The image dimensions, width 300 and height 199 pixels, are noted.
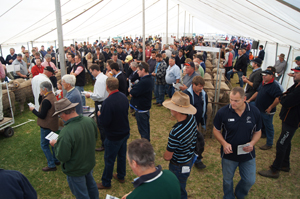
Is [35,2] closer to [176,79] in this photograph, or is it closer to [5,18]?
[5,18]

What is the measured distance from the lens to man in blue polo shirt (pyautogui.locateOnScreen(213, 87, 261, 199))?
2643 millimetres

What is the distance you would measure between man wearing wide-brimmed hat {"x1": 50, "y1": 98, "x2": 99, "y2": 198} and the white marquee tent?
2.80 m

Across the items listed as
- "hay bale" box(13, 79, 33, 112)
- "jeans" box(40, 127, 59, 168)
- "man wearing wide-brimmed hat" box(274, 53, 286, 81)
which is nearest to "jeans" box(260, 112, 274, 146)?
"jeans" box(40, 127, 59, 168)

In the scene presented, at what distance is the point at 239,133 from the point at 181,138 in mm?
873

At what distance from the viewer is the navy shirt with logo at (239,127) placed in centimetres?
265

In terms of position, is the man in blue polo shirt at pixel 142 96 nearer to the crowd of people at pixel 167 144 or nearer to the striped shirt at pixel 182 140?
the crowd of people at pixel 167 144

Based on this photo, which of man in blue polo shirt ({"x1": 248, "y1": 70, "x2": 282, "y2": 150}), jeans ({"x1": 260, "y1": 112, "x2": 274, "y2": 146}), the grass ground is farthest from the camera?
jeans ({"x1": 260, "y1": 112, "x2": 274, "y2": 146})

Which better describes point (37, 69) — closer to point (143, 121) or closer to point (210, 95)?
point (143, 121)

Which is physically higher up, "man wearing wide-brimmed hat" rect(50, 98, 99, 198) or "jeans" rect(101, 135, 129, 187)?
"man wearing wide-brimmed hat" rect(50, 98, 99, 198)

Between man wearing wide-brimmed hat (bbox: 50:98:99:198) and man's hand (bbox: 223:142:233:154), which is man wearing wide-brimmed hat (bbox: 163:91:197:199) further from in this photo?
man wearing wide-brimmed hat (bbox: 50:98:99:198)

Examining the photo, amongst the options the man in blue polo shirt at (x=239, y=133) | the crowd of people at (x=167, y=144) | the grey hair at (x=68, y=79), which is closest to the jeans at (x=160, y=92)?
the crowd of people at (x=167, y=144)

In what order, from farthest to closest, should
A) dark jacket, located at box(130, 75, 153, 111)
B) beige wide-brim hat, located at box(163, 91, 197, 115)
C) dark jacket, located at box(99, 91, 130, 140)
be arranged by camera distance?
dark jacket, located at box(130, 75, 153, 111)
dark jacket, located at box(99, 91, 130, 140)
beige wide-brim hat, located at box(163, 91, 197, 115)

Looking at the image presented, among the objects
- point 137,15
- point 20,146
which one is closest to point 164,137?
point 20,146

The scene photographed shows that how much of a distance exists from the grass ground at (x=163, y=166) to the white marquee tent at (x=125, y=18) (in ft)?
9.23
